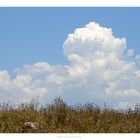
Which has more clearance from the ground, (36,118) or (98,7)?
(98,7)

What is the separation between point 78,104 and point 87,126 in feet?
1.75

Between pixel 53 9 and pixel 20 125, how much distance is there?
210cm

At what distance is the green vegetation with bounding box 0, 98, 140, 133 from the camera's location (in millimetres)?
9266

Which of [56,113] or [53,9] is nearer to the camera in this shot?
[53,9]

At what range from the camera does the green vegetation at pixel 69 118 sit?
927 centimetres

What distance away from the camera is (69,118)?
9.80 metres
